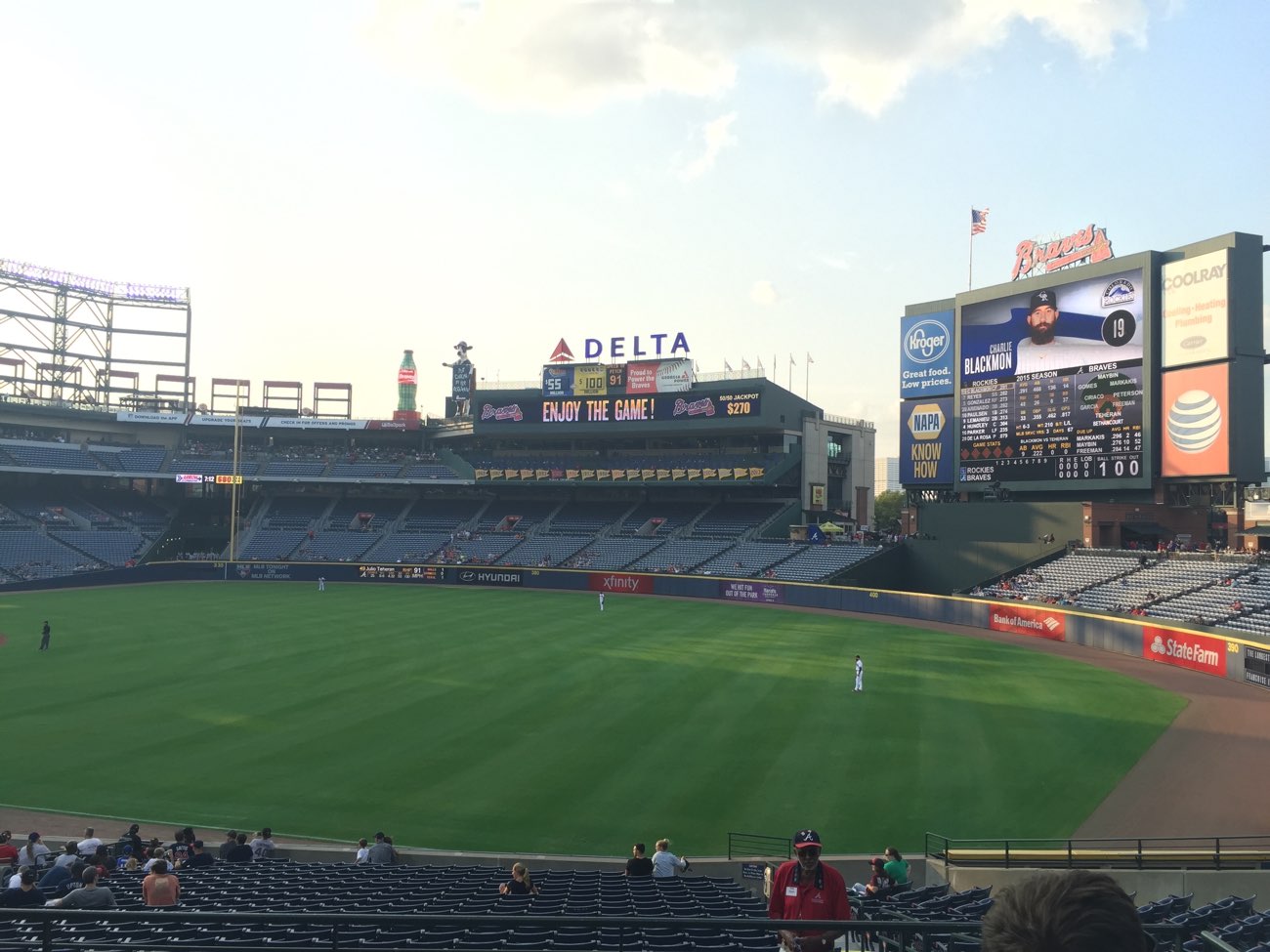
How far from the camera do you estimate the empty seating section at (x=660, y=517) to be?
74938 mm

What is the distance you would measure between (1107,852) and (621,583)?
5007 cm

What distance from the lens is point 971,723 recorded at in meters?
24.8

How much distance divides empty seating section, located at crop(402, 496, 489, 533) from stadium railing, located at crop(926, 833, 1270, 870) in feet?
224

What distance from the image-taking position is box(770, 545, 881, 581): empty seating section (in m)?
59.2

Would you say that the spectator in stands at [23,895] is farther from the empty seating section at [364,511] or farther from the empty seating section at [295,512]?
the empty seating section at [295,512]

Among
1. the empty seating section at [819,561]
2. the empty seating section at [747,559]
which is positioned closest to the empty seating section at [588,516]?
the empty seating section at [747,559]

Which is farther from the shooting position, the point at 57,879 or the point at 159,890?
the point at 57,879

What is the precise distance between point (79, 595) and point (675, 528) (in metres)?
45.0

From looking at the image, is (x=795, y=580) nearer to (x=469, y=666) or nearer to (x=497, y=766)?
(x=469, y=666)

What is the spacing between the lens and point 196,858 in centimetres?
1474

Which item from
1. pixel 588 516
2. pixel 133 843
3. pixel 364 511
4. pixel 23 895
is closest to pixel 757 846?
pixel 133 843

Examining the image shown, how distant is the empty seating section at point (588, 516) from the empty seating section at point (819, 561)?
20531 mm

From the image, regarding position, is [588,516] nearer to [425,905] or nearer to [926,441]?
[926,441]

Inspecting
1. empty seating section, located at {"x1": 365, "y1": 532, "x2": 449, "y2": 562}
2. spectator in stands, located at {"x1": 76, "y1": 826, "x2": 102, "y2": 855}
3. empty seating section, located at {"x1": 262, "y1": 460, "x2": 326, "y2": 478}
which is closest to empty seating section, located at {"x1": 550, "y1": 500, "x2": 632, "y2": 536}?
empty seating section, located at {"x1": 365, "y1": 532, "x2": 449, "y2": 562}
